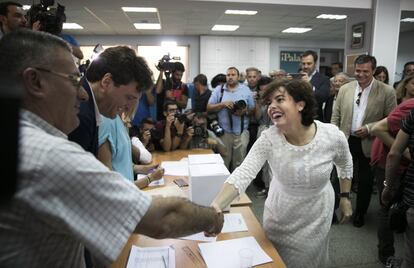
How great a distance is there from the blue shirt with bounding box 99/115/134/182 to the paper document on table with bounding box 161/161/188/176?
746 mm

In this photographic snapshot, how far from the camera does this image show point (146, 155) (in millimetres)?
2693

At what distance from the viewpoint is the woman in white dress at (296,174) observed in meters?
1.49

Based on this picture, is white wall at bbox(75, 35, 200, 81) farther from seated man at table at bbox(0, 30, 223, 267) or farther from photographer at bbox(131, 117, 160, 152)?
seated man at table at bbox(0, 30, 223, 267)

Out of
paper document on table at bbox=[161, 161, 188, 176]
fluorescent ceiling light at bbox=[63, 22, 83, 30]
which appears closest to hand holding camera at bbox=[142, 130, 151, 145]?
paper document on table at bbox=[161, 161, 188, 176]

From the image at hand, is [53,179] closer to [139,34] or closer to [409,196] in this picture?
[409,196]

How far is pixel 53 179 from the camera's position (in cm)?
59

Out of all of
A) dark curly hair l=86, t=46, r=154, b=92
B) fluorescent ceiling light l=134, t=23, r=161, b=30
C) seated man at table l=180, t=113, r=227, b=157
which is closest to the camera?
dark curly hair l=86, t=46, r=154, b=92

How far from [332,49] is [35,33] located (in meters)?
11.6

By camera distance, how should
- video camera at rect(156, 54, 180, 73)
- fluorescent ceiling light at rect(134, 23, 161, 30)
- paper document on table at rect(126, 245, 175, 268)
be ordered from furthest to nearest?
fluorescent ceiling light at rect(134, 23, 161, 30)
video camera at rect(156, 54, 180, 73)
paper document on table at rect(126, 245, 175, 268)

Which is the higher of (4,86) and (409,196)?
(4,86)

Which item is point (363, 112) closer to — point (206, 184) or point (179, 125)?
point (179, 125)

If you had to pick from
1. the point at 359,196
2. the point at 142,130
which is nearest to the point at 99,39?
the point at 142,130

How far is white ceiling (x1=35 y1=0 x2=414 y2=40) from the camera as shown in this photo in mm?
4492

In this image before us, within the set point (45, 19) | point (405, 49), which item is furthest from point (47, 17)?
point (405, 49)
